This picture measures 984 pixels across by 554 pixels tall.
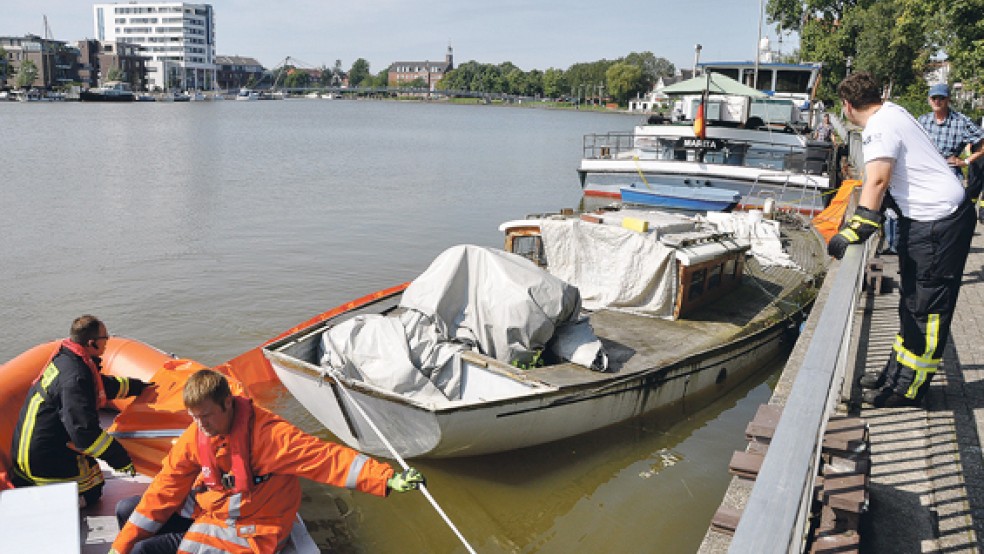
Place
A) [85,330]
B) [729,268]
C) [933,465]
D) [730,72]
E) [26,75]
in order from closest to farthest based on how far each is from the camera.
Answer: [933,465] < [85,330] < [729,268] < [730,72] < [26,75]

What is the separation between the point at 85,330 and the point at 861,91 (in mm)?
5588

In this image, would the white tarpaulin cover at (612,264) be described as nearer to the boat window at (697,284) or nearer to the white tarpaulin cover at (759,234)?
the boat window at (697,284)

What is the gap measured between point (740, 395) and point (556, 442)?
358 cm

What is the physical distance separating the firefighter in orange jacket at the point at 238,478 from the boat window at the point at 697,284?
658 centimetres

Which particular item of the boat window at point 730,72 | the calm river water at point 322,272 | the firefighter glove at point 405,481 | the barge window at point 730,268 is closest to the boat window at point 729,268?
the barge window at point 730,268

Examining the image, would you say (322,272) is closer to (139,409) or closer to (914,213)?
(139,409)

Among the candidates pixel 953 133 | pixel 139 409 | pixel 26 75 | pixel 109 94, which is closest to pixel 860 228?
pixel 953 133

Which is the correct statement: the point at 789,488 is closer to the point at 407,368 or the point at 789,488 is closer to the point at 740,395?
the point at 407,368

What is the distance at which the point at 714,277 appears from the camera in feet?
35.8

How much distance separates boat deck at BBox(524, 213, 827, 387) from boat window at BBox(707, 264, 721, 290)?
0.96 ft

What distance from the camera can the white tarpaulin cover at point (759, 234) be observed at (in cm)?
1348

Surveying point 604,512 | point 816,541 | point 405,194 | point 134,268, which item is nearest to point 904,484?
point 816,541

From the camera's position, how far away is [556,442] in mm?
8414

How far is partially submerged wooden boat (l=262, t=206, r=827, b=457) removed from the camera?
24.3 ft
